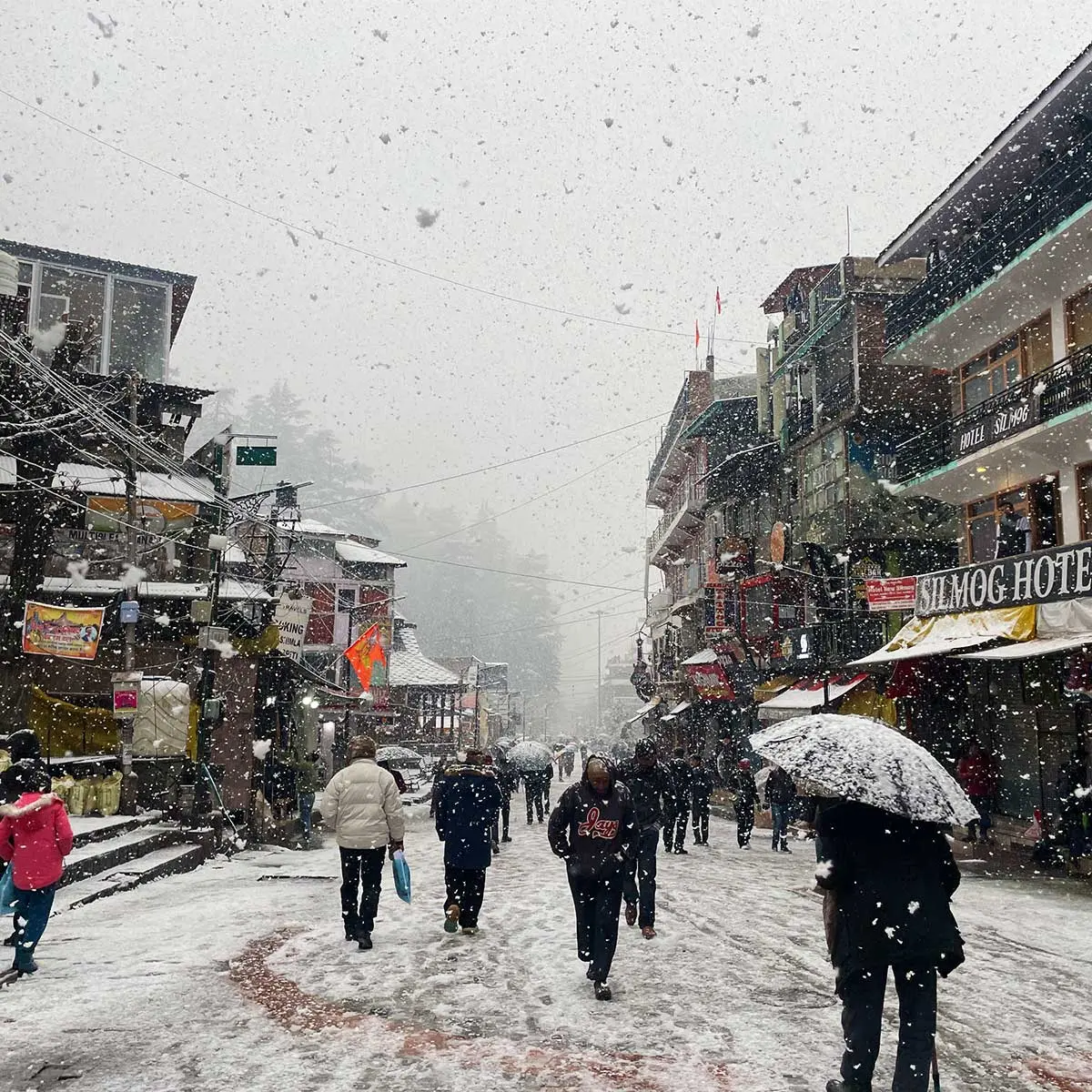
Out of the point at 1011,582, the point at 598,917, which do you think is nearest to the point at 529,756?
the point at 1011,582

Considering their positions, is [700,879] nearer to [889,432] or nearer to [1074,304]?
[1074,304]

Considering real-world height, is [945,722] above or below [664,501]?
below

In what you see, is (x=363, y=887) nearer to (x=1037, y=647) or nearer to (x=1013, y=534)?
(x=1037, y=647)

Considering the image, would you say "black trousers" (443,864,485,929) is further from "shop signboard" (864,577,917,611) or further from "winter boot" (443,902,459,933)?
"shop signboard" (864,577,917,611)

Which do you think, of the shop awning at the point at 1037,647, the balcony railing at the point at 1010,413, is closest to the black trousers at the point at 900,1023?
the shop awning at the point at 1037,647

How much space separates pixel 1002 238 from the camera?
63.1 ft

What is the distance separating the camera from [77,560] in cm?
2398

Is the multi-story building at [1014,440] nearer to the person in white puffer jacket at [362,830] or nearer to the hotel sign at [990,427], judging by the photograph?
the hotel sign at [990,427]

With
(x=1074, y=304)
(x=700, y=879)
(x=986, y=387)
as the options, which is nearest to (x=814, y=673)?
(x=986, y=387)

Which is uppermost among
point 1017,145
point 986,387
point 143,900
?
point 1017,145

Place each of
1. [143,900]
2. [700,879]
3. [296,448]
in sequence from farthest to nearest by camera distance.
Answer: [296,448] < [700,879] < [143,900]

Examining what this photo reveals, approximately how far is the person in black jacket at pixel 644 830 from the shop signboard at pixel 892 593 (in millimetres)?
13645

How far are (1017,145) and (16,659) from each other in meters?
24.0

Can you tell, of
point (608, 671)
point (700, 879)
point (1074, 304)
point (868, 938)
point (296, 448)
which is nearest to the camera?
point (868, 938)
